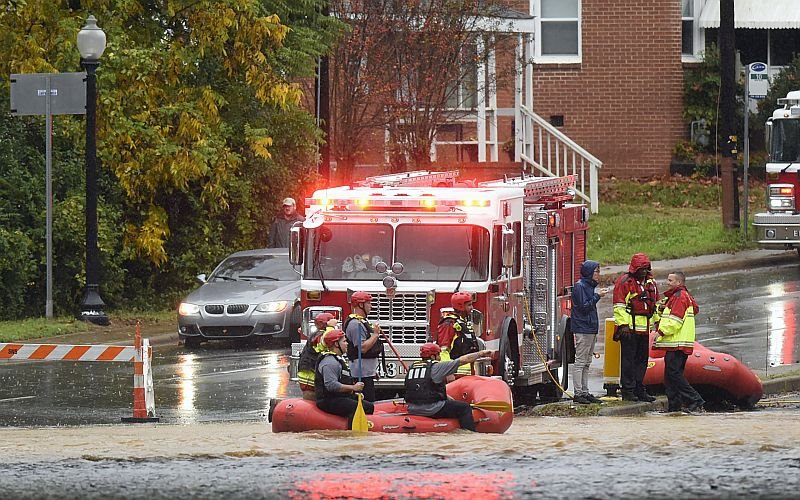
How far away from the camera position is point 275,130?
29.0 meters

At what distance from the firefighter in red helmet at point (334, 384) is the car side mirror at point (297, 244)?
2.48m

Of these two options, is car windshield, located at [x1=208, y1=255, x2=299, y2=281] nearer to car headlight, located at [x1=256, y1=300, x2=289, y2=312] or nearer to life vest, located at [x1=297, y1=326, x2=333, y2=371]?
car headlight, located at [x1=256, y1=300, x2=289, y2=312]

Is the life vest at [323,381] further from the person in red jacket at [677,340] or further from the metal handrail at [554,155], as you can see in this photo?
the metal handrail at [554,155]

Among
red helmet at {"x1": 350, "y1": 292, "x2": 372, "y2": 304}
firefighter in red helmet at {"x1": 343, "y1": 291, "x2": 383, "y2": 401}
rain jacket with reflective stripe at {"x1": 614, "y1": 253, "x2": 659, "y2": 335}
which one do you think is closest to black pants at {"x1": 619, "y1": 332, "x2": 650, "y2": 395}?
rain jacket with reflective stripe at {"x1": 614, "y1": 253, "x2": 659, "y2": 335}

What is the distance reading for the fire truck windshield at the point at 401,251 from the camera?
16.7 m

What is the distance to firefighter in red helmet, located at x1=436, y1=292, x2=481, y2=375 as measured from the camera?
15.5 meters

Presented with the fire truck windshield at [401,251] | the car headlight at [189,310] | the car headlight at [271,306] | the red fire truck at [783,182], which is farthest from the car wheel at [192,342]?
the red fire truck at [783,182]

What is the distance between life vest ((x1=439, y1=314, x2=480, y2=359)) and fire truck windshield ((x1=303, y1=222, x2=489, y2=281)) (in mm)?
1041

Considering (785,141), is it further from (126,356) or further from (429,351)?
(429,351)

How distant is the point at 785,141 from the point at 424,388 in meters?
15.9

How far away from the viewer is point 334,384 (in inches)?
565

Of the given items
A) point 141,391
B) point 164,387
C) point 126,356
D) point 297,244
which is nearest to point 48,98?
point 164,387

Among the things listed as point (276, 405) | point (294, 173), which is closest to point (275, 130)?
point (294, 173)

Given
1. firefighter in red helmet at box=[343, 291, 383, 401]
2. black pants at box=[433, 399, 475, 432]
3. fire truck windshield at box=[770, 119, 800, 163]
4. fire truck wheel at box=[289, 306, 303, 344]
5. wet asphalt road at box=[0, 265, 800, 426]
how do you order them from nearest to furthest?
black pants at box=[433, 399, 475, 432] → firefighter in red helmet at box=[343, 291, 383, 401] → wet asphalt road at box=[0, 265, 800, 426] → fire truck wheel at box=[289, 306, 303, 344] → fire truck windshield at box=[770, 119, 800, 163]
